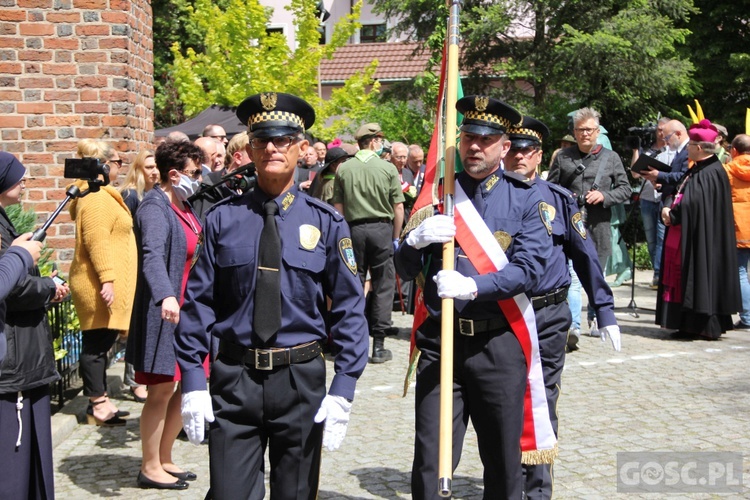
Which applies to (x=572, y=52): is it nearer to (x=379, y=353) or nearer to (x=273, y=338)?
(x=379, y=353)

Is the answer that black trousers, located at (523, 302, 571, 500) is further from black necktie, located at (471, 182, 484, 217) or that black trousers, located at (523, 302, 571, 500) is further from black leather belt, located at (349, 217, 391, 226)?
black leather belt, located at (349, 217, 391, 226)

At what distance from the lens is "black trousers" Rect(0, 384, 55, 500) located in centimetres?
457

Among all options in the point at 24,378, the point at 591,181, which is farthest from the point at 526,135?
the point at 591,181

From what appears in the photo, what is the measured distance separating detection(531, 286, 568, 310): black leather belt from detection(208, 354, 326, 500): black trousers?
74.5 inches

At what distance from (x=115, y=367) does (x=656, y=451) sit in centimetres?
493

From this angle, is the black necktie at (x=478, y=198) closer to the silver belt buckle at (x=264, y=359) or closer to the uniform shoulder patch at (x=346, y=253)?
the uniform shoulder patch at (x=346, y=253)

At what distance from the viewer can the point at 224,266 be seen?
4.14 metres

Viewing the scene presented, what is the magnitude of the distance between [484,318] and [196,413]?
4.69 feet

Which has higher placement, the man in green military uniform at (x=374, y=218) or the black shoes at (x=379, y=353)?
the man in green military uniform at (x=374, y=218)

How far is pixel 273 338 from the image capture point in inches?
159

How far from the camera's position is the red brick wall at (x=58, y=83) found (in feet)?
30.2

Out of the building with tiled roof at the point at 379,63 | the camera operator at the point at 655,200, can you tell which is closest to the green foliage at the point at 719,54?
the camera operator at the point at 655,200

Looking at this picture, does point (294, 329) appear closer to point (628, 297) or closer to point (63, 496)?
point (63, 496)

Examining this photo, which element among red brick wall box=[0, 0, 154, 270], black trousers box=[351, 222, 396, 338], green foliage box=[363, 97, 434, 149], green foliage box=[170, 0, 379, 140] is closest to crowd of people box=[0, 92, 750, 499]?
red brick wall box=[0, 0, 154, 270]
